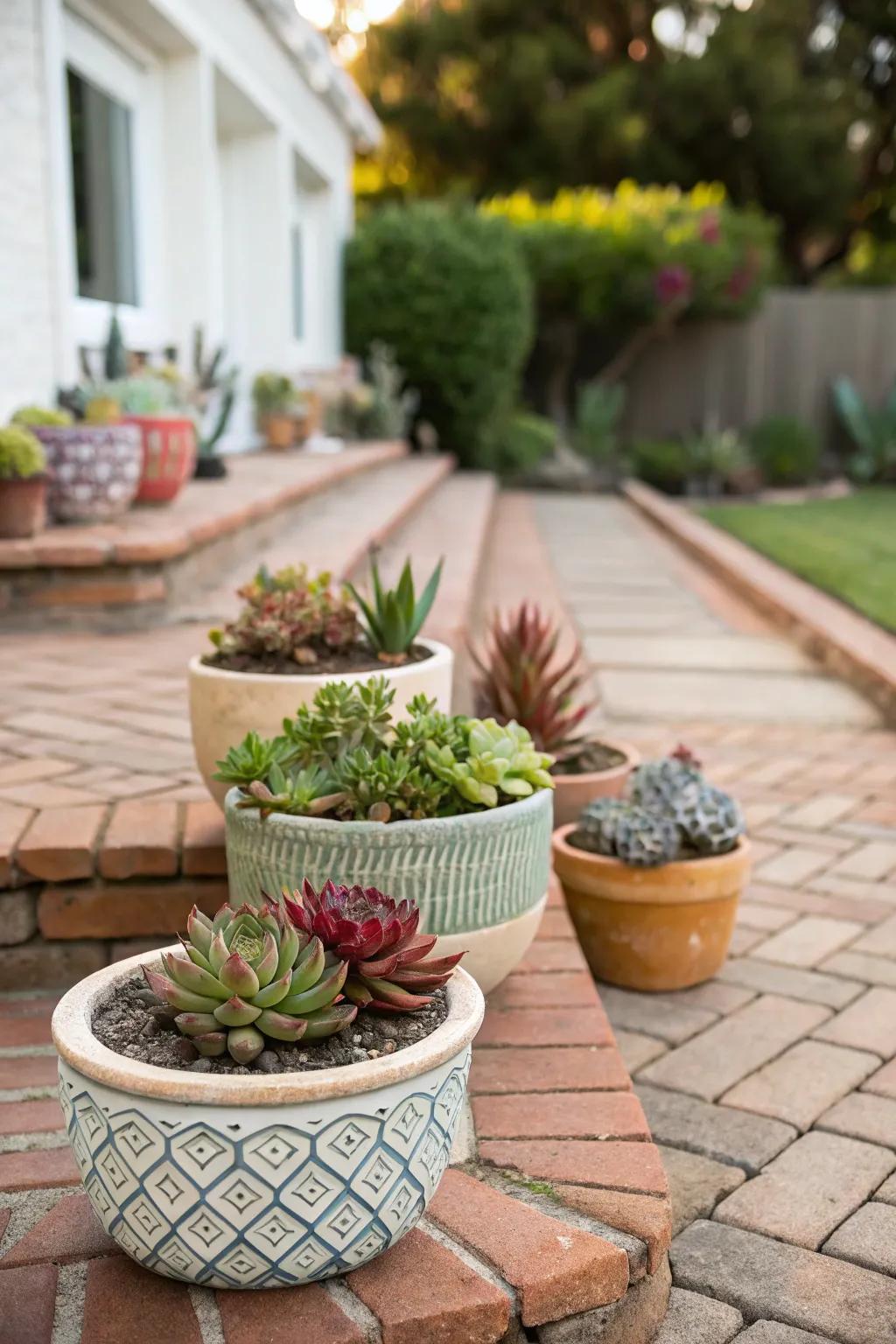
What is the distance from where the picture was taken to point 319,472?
24.6ft

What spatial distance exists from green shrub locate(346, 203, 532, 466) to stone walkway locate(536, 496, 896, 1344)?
23.9 ft

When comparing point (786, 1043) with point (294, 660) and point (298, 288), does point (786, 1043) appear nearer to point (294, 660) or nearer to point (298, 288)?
point (294, 660)

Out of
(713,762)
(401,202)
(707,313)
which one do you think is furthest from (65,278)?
(401,202)

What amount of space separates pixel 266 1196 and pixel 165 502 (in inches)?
Result: 165

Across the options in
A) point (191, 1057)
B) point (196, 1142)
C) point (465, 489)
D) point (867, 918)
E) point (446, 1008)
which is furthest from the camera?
point (465, 489)

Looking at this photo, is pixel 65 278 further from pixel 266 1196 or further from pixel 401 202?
pixel 401 202

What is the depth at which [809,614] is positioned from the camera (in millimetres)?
6195

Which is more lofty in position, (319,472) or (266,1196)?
(319,472)

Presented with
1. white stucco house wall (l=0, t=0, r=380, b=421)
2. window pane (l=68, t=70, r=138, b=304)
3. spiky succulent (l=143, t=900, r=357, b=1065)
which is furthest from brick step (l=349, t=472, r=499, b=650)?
spiky succulent (l=143, t=900, r=357, b=1065)

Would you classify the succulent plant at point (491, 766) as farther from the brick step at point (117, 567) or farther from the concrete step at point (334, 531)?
the brick step at point (117, 567)

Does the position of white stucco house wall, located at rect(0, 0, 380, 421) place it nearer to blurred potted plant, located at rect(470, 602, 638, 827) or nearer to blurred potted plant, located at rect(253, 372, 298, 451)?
blurred potted plant, located at rect(253, 372, 298, 451)

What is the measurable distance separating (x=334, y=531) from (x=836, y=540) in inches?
174

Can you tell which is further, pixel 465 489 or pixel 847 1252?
pixel 465 489

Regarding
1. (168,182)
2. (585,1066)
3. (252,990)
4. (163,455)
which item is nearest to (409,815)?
(585,1066)
